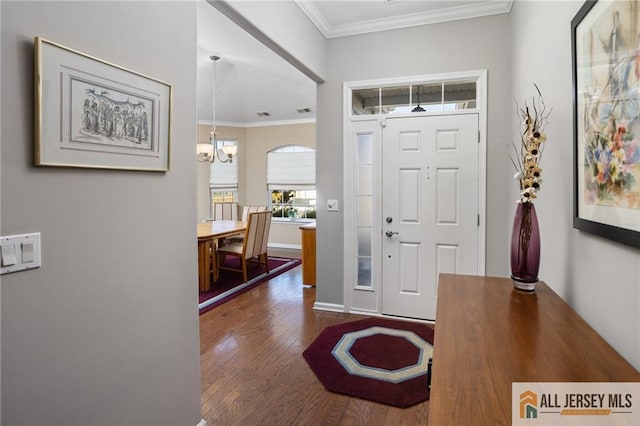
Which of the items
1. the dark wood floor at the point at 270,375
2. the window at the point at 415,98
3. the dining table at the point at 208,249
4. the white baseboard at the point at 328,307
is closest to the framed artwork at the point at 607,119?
the dark wood floor at the point at 270,375

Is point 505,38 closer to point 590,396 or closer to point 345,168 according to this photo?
point 345,168

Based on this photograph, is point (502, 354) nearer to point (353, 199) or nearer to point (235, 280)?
point (353, 199)

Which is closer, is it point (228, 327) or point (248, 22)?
point (248, 22)

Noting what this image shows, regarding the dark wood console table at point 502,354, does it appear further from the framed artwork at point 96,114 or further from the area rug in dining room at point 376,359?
the framed artwork at point 96,114

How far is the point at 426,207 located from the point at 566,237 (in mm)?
1779

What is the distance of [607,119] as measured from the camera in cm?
118

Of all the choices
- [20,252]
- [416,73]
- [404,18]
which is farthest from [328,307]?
[20,252]

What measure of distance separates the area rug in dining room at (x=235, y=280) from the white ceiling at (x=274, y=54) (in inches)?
110

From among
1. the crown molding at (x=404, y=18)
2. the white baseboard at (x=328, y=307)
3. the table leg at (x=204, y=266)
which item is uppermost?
the crown molding at (x=404, y=18)

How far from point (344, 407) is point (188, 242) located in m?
1.34

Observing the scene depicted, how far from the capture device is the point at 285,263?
6.22 meters

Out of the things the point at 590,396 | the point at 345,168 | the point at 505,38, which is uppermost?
the point at 505,38

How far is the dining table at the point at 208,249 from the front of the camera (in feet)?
15.1

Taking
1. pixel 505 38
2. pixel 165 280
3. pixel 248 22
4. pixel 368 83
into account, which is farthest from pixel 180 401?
pixel 505 38
